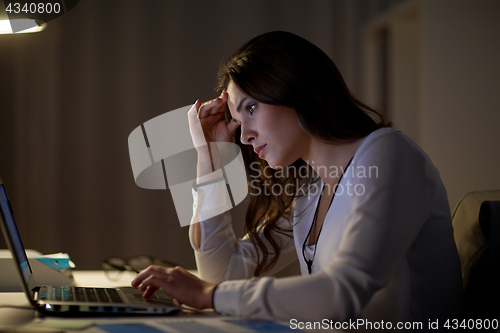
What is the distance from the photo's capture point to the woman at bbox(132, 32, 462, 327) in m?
0.64

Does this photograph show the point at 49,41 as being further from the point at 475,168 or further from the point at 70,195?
the point at 475,168

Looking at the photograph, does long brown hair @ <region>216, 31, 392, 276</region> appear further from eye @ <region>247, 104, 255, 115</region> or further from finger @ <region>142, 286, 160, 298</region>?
finger @ <region>142, 286, 160, 298</region>

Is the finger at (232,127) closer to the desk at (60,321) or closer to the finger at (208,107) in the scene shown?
the finger at (208,107)

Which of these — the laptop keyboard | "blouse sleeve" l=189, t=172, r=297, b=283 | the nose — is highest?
the nose

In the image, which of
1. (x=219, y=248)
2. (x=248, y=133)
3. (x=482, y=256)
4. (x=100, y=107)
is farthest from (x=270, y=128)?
(x=100, y=107)

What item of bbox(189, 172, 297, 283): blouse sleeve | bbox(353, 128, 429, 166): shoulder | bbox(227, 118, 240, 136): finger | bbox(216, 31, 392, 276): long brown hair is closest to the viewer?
bbox(353, 128, 429, 166): shoulder

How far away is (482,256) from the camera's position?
0.84 metres

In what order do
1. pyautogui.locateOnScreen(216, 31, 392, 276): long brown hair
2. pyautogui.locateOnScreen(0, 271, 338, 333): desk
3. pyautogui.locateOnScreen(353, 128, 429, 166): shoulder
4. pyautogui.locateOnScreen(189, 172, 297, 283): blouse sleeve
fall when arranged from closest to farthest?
1. pyautogui.locateOnScreen(0, 271, 338, 333): desk
2. pyautogui.locateOnScreen(353, 128, 429, 166): shoulder
3. pyautogui.locateOnScreen(216, 31, 392, 276): long brown hair
4. pyautogui.locateOnScreen(189, 172, 297, 283): blouse sleeve

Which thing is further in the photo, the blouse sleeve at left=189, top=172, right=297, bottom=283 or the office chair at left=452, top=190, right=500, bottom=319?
the blouse sleeve at left=189, top=172, right=297, bottom=283

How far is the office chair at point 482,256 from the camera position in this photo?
809 mm

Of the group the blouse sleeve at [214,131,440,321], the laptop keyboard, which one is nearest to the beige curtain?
the laptop keyboard

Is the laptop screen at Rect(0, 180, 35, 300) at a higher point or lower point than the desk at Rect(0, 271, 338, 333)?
higher

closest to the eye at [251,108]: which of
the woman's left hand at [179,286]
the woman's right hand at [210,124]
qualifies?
the woman's right hand at [210,124]

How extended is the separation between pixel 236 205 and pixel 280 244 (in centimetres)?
103
